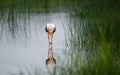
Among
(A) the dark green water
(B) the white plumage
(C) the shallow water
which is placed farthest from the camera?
(B) the white plumage

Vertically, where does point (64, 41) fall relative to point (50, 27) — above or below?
below

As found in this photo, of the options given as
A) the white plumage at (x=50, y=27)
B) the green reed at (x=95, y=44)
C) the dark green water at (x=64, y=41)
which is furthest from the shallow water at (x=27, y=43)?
the green reed at (x=95, y=44)

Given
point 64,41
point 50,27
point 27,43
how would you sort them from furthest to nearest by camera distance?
point 27,43, point 64,41, point 50,27

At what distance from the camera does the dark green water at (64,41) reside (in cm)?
623

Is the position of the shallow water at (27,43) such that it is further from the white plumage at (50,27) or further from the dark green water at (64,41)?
the white plumage at (50,27)

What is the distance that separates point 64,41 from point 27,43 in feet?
2.82

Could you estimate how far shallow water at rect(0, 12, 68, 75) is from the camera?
27.8 feet

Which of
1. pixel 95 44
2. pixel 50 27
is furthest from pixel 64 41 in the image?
pixel 95 44

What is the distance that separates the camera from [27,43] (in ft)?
35.1

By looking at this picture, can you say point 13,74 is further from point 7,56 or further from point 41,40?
point 41,40

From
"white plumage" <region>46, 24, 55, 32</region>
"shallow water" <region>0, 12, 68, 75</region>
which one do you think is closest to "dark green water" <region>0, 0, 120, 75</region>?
"shallow water" <region>0, 12, 68, 75</region>

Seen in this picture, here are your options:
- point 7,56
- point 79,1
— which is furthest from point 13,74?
point 79,1

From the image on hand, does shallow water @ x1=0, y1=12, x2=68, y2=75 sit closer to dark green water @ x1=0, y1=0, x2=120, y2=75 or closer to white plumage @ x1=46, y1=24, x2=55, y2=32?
dark green water @ x1=0, y1=0, x2=120, y2=75

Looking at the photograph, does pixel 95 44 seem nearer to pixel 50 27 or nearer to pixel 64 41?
pixel 50 27
